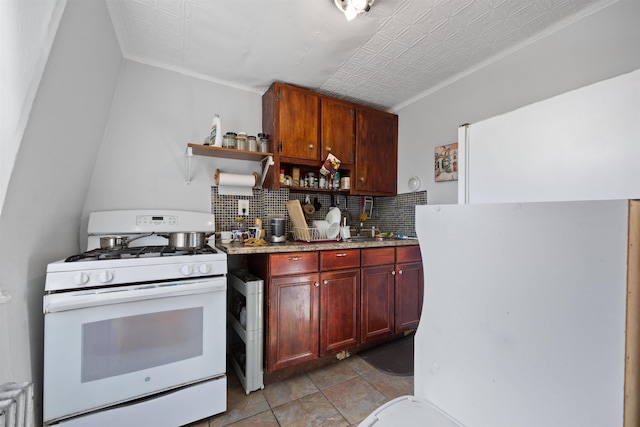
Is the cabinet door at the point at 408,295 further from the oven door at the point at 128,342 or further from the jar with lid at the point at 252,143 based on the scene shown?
the jar with lid at the point at 252,143

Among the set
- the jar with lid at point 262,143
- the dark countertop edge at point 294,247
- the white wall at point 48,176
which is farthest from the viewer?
the jar with lid at point 262,143

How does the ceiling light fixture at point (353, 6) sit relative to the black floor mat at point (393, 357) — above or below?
above

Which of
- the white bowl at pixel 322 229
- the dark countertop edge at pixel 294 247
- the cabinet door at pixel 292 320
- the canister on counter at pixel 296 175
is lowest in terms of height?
the cabinet door at pixel 292 320

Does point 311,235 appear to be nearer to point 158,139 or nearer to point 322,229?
point 322,229

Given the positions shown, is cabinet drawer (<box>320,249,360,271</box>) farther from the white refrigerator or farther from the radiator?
the radiator

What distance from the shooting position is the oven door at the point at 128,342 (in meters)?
1.06

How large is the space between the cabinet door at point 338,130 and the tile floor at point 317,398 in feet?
5.71

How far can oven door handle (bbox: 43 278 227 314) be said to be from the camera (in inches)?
41.4

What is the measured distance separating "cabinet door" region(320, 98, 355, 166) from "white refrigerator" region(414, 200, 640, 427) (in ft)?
5.13

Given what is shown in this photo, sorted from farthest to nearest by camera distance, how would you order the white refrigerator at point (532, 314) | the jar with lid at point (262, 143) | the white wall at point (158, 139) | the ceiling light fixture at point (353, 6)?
the jar with lid at point (262, 143) < the white wall at point (158, 139) < the ceiling light fixture at point (353, 6) < the white refrigerator at point (532, 314)

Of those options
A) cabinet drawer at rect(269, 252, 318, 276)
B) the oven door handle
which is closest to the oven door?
the oven door handle

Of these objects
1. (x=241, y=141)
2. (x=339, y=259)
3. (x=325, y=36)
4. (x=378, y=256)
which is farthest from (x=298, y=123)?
(x=378, y=256)

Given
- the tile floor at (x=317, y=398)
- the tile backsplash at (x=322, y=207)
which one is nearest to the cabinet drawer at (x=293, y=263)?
the tile backsplash at (x=322, y=207)

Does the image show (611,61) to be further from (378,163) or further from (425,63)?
(378,163)
